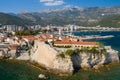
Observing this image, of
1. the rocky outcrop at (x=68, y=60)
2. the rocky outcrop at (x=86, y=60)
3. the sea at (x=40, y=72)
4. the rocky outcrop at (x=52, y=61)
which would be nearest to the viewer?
the sea at (x=40, y=72)

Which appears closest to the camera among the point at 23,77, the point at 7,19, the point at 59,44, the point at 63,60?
the point at 23,77

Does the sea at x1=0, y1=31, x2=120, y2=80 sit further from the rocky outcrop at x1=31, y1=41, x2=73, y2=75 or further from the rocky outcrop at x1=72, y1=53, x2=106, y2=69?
the rocky outcrop at x1=72, y1=53, x2=106, y2=69

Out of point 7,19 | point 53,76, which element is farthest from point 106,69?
point 7,19

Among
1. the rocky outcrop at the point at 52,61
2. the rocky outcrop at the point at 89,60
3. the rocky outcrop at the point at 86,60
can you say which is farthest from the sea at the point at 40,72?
the rocky outcrop at the point at 86,60

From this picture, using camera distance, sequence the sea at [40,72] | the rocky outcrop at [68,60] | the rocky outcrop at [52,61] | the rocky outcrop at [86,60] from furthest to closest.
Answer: the rocky outcrop at [86,60] < the rocky outcrop at [68,60] < the rocky outcrop at [52,61] < the sea at [40,72]

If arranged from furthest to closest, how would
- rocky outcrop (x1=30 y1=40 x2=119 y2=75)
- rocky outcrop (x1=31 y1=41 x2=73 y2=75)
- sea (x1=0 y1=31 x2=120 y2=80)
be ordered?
rocky outcrop (x1=30 y1=40 x2=119 y2=75) → rocky outcrop (x1=31 y1=41 x2=73 y2=75) → sea (x1=0 y1=31 x2=120 y2=80)

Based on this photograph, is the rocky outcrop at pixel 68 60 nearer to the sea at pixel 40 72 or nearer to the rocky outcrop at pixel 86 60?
the rocky outcrop at pixel 86 60

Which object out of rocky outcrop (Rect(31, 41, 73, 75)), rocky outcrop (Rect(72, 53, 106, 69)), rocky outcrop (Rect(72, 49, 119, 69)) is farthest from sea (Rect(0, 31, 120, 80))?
rocky outcrop (Rect(72, 53, 106, 69))

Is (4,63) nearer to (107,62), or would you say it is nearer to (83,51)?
(83,51)

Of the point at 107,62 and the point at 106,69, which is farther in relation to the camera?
the point at 107,62
